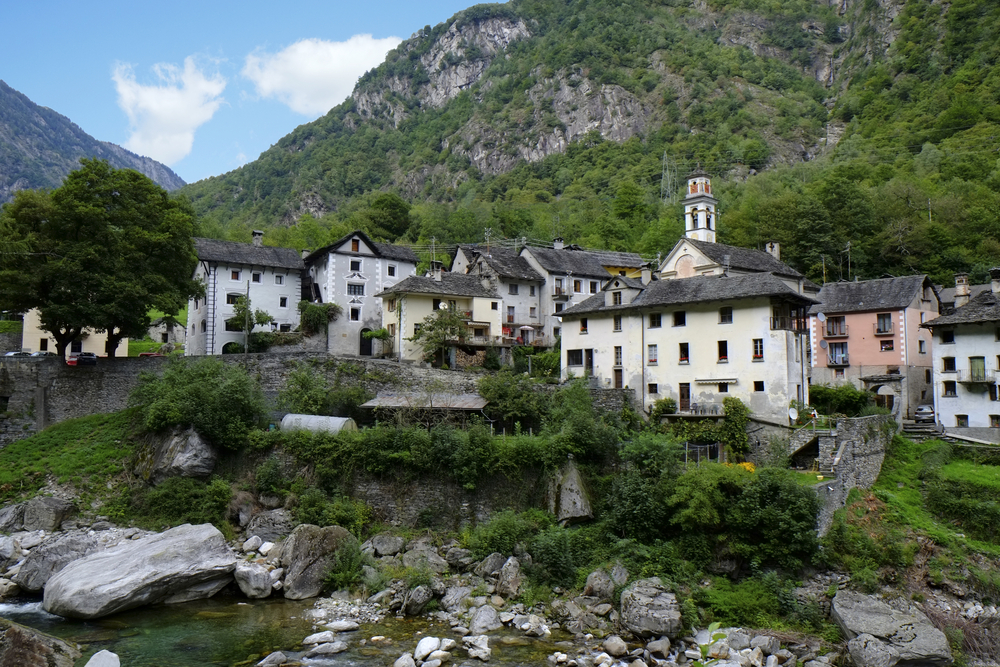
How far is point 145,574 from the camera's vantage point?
76.6ft

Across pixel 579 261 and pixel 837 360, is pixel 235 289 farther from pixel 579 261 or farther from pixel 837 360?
pixel 837 360

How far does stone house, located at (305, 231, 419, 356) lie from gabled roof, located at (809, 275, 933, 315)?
32546 mm

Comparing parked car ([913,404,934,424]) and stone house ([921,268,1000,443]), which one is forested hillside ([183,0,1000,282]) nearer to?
parked car ([913,404,934,424])

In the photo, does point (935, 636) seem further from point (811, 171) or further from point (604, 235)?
point (811, 171)

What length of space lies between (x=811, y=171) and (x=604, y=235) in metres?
35.0

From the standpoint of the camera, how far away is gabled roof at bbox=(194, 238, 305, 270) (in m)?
50.6

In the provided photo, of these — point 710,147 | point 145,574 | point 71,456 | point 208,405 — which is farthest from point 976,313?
point 710,147

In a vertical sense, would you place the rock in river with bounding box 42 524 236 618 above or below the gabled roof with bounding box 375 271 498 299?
below

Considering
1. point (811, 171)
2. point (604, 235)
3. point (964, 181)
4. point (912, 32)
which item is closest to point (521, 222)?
point (604, 235)

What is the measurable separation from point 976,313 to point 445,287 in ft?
109

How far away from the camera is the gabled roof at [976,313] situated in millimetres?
Result: 37269

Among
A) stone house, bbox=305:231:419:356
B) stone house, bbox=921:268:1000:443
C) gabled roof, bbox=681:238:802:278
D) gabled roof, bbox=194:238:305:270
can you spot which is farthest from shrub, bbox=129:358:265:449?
stone house, bbox=921:268:1000:443

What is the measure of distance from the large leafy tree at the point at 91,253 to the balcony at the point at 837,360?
4239cm

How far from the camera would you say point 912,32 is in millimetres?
123375
